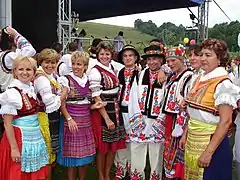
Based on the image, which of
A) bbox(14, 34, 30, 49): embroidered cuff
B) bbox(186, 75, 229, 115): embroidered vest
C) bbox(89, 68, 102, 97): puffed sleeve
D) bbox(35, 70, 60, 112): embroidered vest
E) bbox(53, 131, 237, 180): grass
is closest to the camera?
bbox(186, 75, 229, 115): embroidered vest

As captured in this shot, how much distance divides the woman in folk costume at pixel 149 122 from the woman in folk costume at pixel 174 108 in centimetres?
9

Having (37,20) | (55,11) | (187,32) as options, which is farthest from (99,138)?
(187,32)

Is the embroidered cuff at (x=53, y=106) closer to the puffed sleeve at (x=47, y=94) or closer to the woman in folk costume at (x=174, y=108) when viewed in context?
the puffed sleeve at (x=47, y=94)

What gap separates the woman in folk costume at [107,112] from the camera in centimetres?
348

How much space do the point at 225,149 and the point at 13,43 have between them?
1.99 m

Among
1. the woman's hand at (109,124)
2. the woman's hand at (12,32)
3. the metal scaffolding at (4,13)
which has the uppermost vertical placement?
the metal scaffolding at (4,13)

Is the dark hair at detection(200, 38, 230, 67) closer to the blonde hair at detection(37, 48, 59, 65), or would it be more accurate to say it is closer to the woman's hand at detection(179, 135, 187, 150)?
the woman's hand at detection(179, 135, 187, 150)

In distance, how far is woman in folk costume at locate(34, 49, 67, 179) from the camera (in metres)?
2.91

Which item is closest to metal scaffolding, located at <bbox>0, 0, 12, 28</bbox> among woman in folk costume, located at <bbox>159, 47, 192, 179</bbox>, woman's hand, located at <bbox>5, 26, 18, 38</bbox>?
woman's hand, located at <bbox>5, 26, 18, 38</bbox>

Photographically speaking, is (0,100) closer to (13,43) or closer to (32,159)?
(32,159)

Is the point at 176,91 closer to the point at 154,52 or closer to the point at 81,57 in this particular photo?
Answer: the point at 154,52

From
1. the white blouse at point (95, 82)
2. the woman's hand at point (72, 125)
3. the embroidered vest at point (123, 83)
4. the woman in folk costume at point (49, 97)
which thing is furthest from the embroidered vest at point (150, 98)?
the woman in folk costume at point (49, 97)

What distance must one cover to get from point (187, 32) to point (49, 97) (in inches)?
415

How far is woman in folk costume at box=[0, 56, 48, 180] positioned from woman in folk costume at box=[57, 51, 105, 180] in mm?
557
